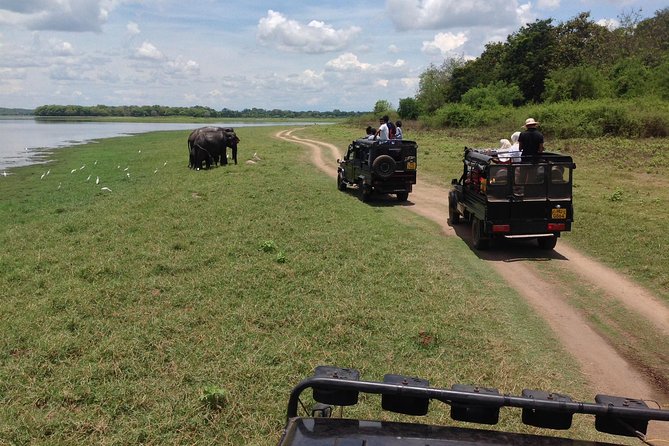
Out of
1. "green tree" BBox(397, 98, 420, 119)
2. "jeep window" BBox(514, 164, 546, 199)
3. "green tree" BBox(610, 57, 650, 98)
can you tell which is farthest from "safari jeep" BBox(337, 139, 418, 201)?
"green tree" BBox(397, 98, 420, 119)

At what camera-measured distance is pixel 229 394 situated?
5.82m

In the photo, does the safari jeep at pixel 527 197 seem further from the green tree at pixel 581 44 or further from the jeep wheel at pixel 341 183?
the green tree at pixel 581 44

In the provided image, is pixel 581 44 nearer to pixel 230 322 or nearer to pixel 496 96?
pixel 496 96

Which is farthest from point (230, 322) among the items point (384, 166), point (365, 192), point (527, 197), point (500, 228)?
point (365, 192)

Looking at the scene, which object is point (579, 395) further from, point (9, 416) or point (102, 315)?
point (102, 315)

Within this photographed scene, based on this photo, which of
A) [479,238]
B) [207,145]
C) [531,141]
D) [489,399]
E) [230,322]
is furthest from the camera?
[207,145]

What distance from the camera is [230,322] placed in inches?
309

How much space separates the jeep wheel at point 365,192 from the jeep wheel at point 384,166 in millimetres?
696

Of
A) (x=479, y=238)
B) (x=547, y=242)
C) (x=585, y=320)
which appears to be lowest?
(x=585, y=320)

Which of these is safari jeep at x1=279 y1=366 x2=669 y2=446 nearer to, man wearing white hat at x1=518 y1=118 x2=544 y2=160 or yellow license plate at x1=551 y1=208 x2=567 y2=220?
yellow license plate at x1=551 y1=208 x2=567 y2=220

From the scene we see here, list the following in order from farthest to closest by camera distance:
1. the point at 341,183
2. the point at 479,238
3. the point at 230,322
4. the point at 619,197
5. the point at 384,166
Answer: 1. the point at 341,183
2. the point at 384,166
3. the point at 619,197
4. the point at 479,238
5. the point at 230,322

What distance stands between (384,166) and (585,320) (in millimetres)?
→ 10120

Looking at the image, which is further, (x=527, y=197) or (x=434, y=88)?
(x=434, y=88)

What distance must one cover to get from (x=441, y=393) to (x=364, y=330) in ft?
16.4
